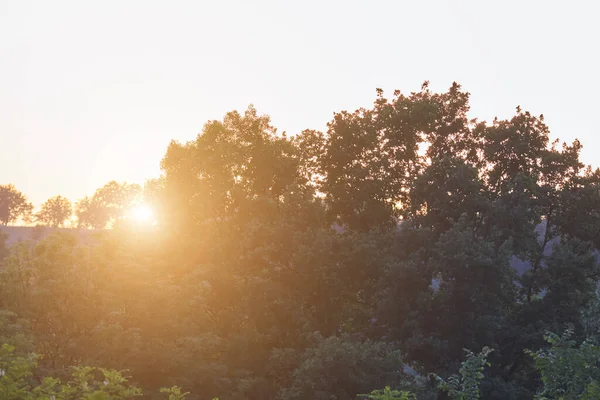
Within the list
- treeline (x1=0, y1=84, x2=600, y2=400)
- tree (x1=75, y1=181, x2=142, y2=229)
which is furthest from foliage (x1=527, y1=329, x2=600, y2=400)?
tree (x1=75, y1=181, x2=142, y2=229)

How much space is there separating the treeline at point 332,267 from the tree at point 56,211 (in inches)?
6297

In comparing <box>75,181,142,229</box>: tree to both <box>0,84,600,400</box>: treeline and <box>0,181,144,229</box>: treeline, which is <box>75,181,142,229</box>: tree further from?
<box>0,84,600,400</box>: treeline

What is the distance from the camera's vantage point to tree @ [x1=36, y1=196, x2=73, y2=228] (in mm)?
194375

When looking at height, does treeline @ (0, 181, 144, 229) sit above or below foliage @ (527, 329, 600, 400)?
above

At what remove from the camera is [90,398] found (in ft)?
43.3

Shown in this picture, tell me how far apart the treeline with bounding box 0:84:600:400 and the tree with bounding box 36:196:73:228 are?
6297 inches

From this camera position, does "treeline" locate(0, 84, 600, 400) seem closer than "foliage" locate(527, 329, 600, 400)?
No

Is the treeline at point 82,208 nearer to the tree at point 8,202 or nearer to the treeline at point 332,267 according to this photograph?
the tree at point 8,202

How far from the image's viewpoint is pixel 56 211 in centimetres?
19450

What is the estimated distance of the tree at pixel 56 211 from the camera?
194m

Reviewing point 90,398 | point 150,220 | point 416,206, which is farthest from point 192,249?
point 90,398

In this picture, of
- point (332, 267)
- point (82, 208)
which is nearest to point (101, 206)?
point (82, 208)

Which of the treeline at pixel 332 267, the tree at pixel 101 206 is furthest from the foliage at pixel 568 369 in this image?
the tree at pixel 101 206

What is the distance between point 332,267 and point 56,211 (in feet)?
566
